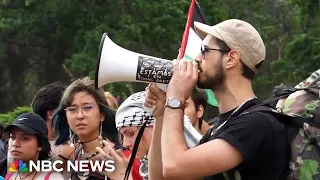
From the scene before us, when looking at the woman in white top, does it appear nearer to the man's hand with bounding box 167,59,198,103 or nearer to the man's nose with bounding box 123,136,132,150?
the man's nose with bounding box 123,136,132,150

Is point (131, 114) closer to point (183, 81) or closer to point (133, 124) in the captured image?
point (133, 124)

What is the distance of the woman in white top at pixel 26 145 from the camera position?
4848 millimetres

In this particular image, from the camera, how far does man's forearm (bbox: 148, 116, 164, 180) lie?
3.49 metres

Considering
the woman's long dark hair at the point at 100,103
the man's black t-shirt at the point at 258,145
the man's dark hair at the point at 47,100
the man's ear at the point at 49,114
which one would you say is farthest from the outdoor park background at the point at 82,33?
the man's black t-shirt at the point at 258,145

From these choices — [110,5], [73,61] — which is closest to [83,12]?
[110,5]

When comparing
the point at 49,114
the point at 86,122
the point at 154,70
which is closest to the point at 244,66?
the point at 154,70

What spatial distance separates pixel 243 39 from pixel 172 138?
561 millimetres

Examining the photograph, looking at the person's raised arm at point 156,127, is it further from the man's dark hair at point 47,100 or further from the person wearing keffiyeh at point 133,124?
the man's dark hair at point 47,100

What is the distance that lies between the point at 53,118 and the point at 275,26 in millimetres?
25446

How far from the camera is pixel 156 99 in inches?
138

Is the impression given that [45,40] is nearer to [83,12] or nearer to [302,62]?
[83,12]

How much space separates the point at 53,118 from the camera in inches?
204

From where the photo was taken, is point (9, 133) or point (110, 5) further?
point (110, 5)

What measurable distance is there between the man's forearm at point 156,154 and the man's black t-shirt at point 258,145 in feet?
1.71
